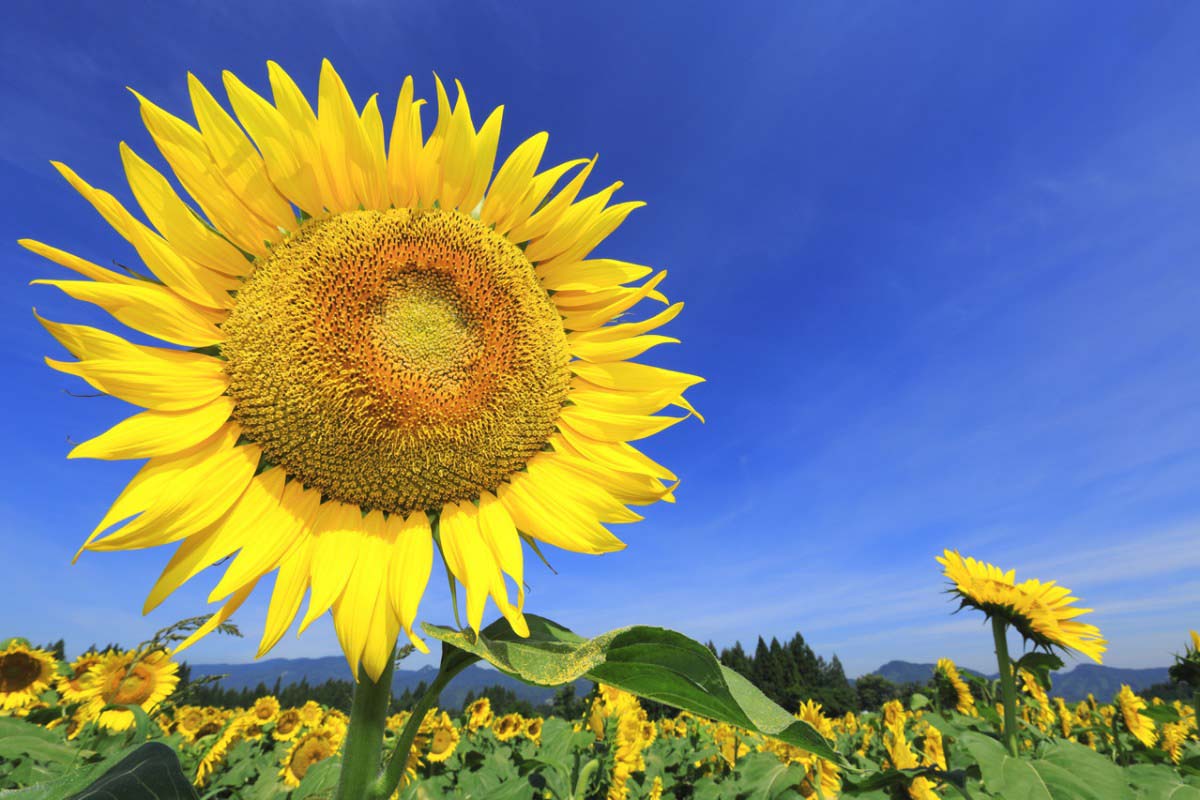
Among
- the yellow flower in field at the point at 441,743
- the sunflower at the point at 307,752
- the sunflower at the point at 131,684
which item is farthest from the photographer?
the yellow flower in field at the point at 441,743

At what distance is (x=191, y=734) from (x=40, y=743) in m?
6.42

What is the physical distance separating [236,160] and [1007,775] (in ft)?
17.3

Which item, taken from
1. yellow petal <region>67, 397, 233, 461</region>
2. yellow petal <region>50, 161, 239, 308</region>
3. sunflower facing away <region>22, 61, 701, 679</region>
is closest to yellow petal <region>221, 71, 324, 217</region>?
sunflower facing away <region>22, 61, 701, 679</region>

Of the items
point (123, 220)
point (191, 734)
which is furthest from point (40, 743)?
point (191, 734)

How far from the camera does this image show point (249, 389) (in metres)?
1.83

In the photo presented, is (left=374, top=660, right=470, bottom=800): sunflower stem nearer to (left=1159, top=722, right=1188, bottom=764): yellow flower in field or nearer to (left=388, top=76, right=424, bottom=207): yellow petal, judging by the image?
(left=388, top=76, right=424, bottom=207): yellow petal

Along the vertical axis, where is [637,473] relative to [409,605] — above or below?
above

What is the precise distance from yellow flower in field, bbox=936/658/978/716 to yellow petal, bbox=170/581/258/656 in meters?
12.8

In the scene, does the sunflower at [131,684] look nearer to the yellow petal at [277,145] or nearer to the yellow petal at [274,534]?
the yellow petal at [274,534]

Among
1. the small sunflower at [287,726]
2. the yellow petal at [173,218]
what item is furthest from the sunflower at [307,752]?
the yellow petal at [173,218]

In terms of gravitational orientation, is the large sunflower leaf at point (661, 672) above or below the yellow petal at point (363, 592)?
below

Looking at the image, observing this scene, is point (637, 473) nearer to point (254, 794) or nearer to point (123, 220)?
point (123, 220)

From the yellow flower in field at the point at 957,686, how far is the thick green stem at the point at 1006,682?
683 cm

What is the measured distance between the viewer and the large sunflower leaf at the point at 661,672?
54.2 inches
